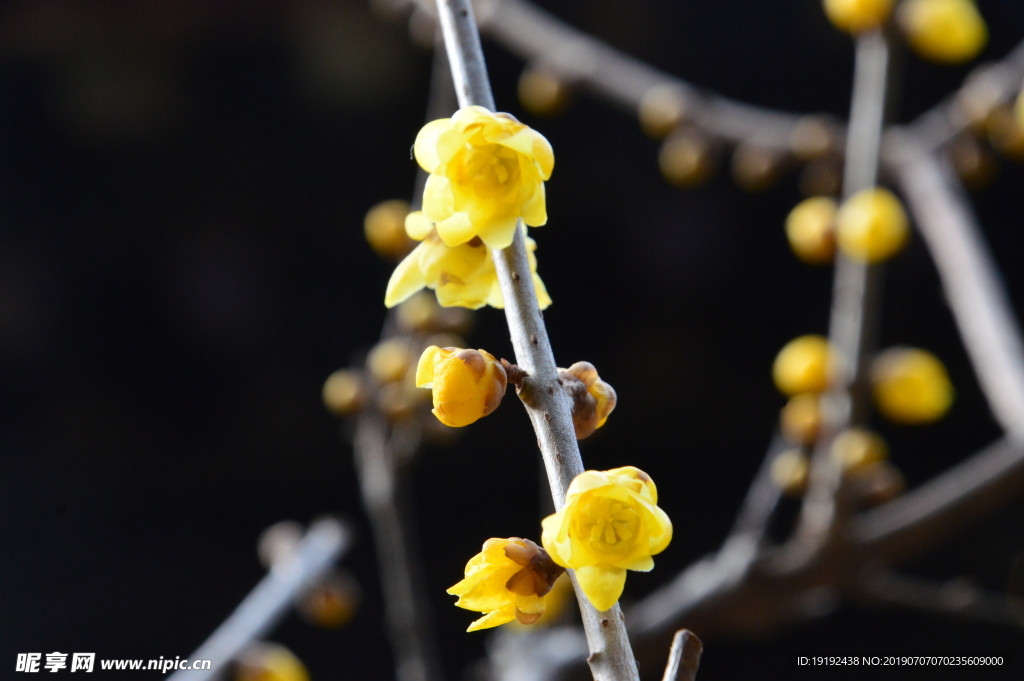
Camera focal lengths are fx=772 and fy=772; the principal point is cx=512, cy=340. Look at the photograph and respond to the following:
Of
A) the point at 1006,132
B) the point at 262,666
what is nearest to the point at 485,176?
the point at 262,666

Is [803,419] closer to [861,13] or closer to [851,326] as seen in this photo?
[851,326]

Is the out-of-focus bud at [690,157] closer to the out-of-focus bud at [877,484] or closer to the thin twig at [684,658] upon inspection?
the out-of-focus bud at [877,484]

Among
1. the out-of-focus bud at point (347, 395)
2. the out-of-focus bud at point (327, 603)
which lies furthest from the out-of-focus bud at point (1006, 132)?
the out-of-focus bud at point (327, 603)

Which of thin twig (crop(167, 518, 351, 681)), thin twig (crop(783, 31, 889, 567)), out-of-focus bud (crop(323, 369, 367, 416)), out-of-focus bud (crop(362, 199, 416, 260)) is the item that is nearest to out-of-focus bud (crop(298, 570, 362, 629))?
thin twig (crop(167, 518, 351, 681))

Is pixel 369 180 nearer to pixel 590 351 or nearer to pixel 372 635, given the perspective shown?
pixel 590 351

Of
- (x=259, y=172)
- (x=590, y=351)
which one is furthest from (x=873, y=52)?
(x=259, y=172)
